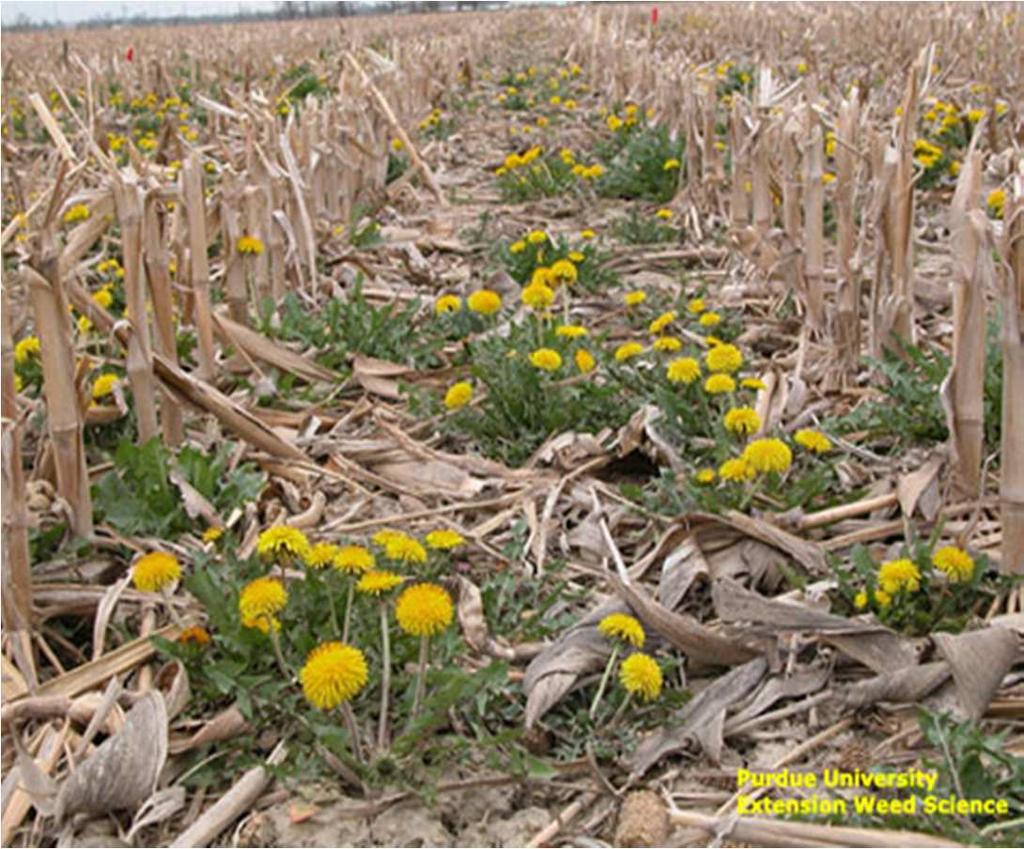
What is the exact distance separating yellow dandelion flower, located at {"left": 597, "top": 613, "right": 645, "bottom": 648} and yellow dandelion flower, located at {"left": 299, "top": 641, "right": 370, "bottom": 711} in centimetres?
52

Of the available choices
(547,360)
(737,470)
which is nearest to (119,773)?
(737,470)

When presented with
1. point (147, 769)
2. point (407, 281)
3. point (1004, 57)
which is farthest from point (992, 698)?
point (1004, 57)

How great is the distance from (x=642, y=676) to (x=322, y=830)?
61 centimetres

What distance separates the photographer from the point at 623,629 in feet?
7.32

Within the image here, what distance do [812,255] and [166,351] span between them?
6.96 feet

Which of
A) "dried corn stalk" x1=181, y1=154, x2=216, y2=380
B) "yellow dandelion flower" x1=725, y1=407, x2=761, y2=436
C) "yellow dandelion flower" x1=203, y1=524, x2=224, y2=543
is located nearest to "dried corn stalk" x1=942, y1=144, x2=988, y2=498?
"yellow dandelion flower" x1=725, y1=407, x2=761, y2=436

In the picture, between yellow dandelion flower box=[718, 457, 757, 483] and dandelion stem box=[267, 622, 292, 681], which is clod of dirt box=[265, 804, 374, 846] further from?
yellow dandelion flower box=[718, 457, 757, 483]

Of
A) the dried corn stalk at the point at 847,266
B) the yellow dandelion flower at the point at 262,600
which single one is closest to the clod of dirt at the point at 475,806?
the yellow dandelion flower at the point at 262,600

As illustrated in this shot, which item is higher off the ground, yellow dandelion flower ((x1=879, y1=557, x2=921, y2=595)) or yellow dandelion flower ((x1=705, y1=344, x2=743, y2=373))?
yellow dandelion flower ((x1=705, y1=344, x2=743, y2=373))

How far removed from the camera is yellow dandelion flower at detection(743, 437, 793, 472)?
103 inches

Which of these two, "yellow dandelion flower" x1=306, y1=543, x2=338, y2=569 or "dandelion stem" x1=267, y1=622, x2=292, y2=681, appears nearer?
"dandelion stem" x1=267, y1=622, x2=292, y2=681

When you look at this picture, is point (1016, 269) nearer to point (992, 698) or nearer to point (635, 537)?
point (992, 698)

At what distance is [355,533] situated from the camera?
116 inches

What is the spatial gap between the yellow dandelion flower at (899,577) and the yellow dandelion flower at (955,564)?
0.17 feet
